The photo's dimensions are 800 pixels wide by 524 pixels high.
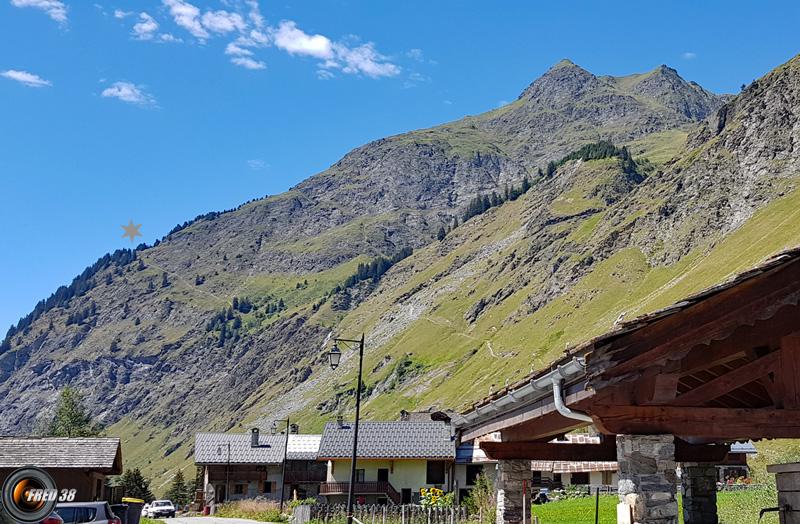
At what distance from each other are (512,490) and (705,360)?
25.4 ft

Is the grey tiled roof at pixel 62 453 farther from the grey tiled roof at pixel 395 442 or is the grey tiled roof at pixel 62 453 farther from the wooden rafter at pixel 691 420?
the wooden rafter at pixel 691 420

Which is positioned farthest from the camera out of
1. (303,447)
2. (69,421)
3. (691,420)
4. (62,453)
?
(69,421)

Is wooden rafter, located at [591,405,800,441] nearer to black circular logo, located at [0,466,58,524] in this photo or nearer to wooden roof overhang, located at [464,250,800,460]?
wooden roof overhang, located at [464,250,800,460]

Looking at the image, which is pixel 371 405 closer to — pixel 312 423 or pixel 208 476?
→ pixel 312 423

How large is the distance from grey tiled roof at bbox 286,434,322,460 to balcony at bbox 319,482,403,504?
12.8 metres

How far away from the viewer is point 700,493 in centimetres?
1533

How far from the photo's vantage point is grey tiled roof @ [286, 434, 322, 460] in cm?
7712

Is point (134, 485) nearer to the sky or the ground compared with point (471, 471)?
nearer to the ground

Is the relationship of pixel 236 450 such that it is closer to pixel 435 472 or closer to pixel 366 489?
pixel 366 489

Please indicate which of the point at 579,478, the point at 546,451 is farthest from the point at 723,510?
the point at 579,478

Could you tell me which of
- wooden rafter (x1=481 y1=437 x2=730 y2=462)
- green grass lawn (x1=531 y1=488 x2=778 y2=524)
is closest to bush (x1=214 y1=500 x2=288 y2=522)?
green grass lawn (x1=531 y1=488 x2=778 y2=524)

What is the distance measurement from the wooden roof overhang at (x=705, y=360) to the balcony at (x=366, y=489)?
2144 inches

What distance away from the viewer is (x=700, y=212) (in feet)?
542

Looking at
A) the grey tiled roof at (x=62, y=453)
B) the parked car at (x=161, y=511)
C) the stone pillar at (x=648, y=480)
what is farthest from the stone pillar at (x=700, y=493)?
the parked car at (x=161, y=511)
